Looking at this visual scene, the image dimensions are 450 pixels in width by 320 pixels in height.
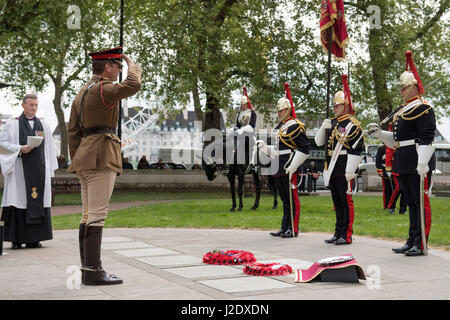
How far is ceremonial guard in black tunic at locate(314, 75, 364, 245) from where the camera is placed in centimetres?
862

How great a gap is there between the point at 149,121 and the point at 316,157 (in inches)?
2266

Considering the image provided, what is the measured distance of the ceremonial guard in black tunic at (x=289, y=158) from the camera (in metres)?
9.44

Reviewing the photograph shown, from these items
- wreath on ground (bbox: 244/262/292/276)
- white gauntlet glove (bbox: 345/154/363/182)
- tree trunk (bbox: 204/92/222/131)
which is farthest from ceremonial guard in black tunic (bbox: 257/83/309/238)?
tree trunk (bbox: 204/92/222/131)

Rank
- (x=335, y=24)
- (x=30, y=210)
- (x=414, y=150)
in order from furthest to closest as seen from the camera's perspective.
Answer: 1. (x=335, y=24)
2. (x=30, y=210)
3. (x=414, y=150)

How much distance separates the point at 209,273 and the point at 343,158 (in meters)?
3.43

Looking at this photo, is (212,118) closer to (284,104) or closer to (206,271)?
(284,104)

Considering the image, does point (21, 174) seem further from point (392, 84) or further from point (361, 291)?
point (392, 84)

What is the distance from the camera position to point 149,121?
300 ft

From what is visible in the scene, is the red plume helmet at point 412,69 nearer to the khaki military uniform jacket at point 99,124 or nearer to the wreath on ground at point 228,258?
the wreath on ground at point 228,258

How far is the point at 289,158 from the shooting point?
955 cm

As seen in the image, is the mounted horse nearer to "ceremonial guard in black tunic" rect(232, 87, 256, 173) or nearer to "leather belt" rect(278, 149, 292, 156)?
"ceremonial guard in black tunic" rect(232, 87, 256, 173)

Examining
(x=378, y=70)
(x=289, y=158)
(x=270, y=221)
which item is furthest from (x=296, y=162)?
(x=378, y=70)

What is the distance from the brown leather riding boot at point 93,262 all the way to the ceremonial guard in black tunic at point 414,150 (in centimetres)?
396
